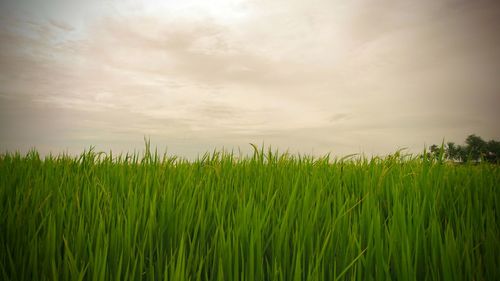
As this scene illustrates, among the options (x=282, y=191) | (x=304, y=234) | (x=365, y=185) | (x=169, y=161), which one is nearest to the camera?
Result: (x=304, y=234)

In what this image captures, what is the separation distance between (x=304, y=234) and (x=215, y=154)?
80.4 inches

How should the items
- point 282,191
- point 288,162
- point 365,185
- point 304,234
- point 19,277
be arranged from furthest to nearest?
point 288,162 → point 365,185 → point 282,191 → point 304,234 → point 19,277

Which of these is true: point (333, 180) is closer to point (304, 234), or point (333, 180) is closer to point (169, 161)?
point (304, 234)

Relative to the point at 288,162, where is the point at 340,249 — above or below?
below

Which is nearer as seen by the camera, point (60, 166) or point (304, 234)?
point (304, 234)

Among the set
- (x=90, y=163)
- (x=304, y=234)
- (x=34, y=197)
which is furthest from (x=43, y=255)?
(x=90, y=163)

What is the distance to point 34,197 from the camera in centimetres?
224

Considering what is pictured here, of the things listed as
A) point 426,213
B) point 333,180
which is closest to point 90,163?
point 333,180

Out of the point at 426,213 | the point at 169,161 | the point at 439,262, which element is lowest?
the point at 439,262

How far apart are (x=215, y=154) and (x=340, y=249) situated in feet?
7.13

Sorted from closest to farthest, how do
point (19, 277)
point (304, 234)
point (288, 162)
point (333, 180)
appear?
1. point (19, 277)
2. point (304, 234)
3. point (333, 180)
4. point (288, 162)

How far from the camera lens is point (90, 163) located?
3.43m

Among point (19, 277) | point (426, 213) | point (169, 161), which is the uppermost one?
point (169, 161)

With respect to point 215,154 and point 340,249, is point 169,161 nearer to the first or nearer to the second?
point 215,154
